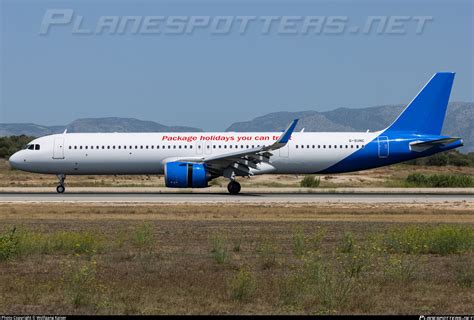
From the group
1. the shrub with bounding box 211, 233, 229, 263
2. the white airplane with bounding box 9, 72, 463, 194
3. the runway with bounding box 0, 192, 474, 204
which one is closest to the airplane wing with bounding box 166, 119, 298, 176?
the white airplane with bounding box 9, 72, 463, 194

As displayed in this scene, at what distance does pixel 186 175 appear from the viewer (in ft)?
137

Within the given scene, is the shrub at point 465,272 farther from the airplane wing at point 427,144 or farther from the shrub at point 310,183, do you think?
the shrub at point 310,183

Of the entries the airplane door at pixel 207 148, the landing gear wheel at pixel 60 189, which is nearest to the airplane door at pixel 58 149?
the landing gear wheel at pixel 60 189

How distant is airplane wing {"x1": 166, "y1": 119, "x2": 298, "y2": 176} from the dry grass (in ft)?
49.4

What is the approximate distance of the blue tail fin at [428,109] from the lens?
4659 cm

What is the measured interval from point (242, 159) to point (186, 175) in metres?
3.30

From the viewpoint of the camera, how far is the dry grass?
12812mm

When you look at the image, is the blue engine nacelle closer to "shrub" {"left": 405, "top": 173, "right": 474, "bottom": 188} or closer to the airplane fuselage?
the airplane fuselage

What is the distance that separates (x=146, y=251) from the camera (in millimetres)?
19250

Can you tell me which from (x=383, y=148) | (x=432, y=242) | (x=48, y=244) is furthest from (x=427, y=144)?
(x=48, y=244)

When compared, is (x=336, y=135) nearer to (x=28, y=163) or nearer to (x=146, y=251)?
(x=28, y=163)

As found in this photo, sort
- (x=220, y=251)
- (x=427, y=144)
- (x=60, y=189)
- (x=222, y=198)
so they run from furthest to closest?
(x=60, y=189) → (x=427, y=144) → (x=222, y=198) → (x=220, y=251)

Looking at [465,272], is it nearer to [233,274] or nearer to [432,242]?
[432,242]

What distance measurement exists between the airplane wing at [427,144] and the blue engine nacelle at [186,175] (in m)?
12.3
